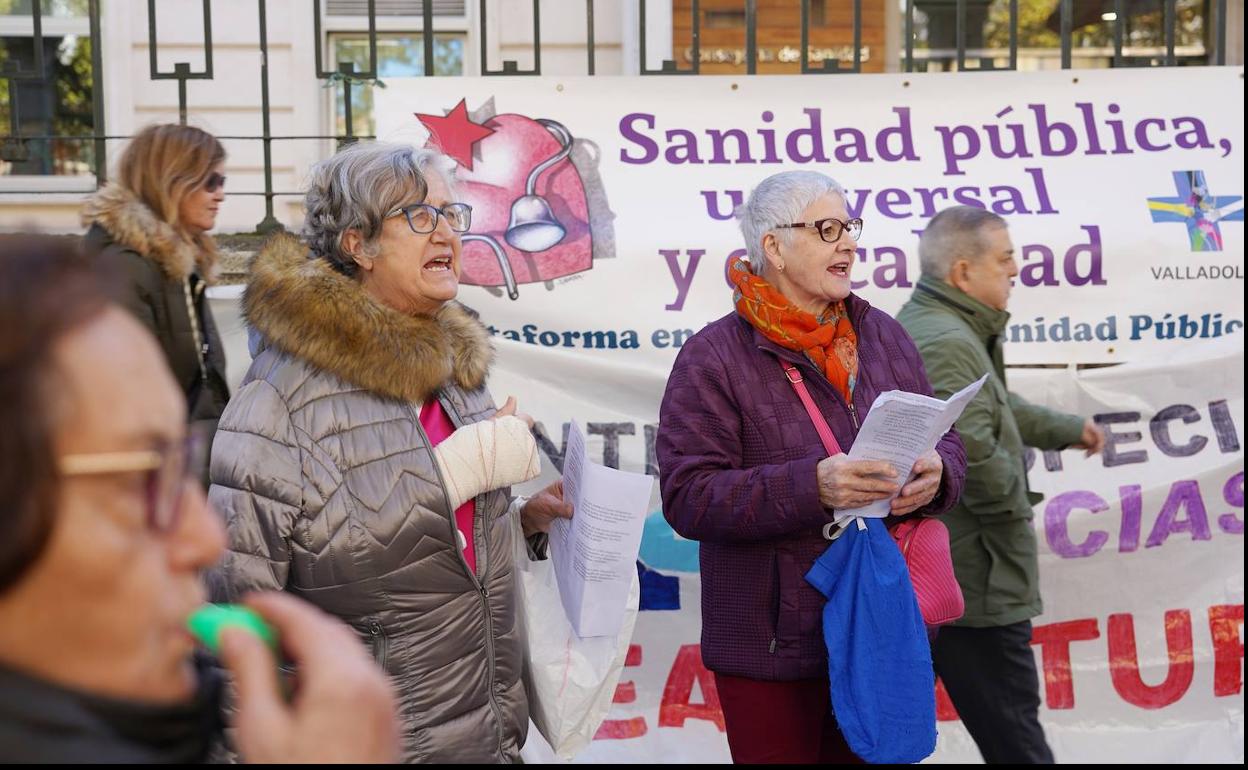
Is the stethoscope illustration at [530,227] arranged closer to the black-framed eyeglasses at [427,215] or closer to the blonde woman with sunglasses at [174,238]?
the blonde woman with sunglasses at [174,238]

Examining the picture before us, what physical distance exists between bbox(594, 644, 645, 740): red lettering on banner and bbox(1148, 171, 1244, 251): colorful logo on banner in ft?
7.61

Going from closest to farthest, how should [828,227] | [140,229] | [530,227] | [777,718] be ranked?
[777,718], [828,227], [140,229], [530,227]

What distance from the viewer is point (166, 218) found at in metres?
4.03

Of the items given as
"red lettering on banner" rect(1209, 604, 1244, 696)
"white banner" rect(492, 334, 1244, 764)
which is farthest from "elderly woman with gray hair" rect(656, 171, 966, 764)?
"red lettering on banner" rect(1209, 604, 1244, 696)

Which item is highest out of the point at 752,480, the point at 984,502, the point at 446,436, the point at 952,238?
the point at 952,238

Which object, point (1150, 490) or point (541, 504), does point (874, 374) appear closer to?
point (541, 504)

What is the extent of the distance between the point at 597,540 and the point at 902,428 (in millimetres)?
707

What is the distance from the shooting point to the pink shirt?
294 cm

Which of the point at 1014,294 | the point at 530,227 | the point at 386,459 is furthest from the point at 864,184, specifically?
the point at 386,459

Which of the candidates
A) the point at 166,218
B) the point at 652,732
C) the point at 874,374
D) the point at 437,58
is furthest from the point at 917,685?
the point at 437,58

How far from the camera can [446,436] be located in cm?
298

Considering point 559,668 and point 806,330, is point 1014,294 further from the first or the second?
point 559,668

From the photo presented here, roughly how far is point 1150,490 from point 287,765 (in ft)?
14.6

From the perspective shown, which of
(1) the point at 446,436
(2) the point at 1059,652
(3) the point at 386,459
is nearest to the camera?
(3) the point at 386,459
